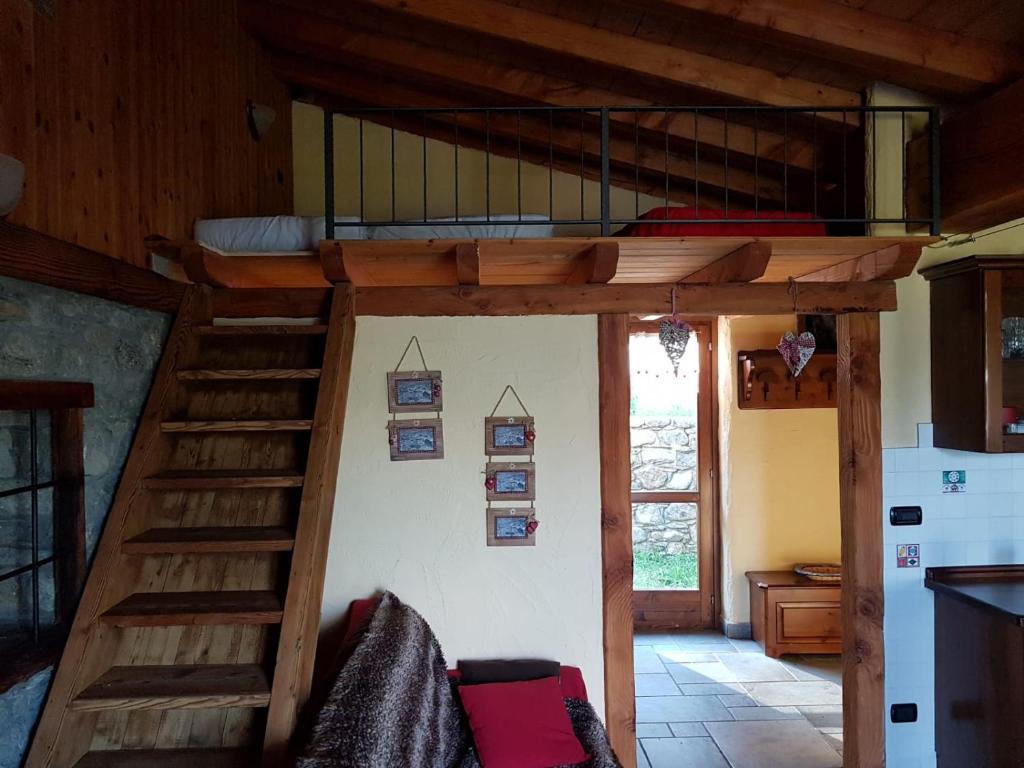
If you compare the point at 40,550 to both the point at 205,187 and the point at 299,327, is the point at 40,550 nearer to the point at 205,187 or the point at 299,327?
the point at 299,327

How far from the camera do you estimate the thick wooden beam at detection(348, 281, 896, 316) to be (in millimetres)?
2721

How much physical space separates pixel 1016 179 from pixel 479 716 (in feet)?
8.34

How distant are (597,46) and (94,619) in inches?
101

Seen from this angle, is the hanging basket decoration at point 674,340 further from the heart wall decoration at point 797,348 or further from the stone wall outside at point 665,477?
the stone wall outside at point 665,477

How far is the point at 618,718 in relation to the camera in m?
2.69

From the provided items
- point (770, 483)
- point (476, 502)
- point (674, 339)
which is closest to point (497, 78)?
point (674, 339)

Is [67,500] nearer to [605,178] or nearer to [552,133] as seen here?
[605,178]

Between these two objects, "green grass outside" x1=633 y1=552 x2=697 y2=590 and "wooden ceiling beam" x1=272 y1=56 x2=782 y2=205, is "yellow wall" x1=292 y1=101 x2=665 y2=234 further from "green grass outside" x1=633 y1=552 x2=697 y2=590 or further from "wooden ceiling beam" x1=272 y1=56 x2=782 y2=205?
"green grass outside" x1=633 y1=552 x2=697 y2=590

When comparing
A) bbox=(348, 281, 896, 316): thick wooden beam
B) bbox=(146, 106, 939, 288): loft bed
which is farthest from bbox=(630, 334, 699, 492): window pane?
bbox=(348, 281, 896, 316): thick wooden beam

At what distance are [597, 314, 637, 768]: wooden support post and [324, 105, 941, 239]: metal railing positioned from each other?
0.57 metres

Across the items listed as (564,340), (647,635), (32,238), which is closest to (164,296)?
(32,238)

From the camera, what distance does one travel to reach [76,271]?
1.82 meters

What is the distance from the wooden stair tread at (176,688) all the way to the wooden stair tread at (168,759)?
200 millimetres

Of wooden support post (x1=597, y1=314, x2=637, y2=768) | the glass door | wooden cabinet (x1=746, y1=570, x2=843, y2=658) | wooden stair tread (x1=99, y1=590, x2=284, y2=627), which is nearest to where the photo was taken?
wooden stair tread (x1=99, y1=590, x2=284, y2=627)
